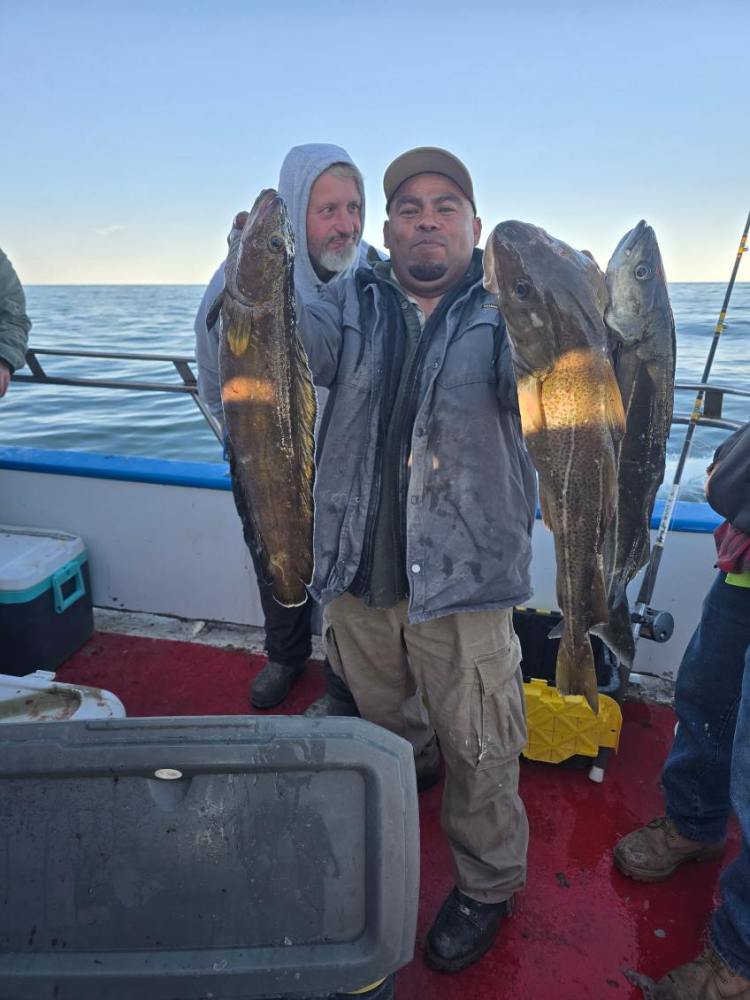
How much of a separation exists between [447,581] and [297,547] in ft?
1.75

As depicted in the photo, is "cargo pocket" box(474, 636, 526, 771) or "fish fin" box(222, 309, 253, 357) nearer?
"fish fin" box(222, 309, 253, 357)

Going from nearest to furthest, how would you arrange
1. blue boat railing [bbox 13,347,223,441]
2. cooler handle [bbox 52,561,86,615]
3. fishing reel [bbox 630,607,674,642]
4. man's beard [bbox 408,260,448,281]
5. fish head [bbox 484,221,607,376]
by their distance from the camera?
1. fish head [bbox 484,221,607,376]
2. man's beard [bbox 408,260,448,281]
3. fishing reel [bbox 630,607,674,642]
4. cooler handle [bbox 52,561,86,615]
5. blue boat railing [bbox 13,347,223,441]

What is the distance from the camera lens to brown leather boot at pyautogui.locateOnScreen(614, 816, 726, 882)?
2562 millimetres

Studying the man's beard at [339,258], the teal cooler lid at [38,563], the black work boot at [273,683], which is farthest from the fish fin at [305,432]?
the teal cooler lid at [38,563]

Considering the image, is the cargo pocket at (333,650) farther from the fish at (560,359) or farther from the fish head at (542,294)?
the fish head at (542,294)

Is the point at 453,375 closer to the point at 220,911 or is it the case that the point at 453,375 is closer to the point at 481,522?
the point at 481,522

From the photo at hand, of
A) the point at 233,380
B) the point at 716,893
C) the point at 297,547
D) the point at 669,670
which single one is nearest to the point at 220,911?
the point at 297,547

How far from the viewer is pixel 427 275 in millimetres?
2229

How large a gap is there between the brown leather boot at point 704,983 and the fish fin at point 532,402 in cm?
173

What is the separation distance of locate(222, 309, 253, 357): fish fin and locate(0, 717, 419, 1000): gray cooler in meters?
0.97

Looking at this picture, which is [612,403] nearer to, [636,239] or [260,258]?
[636,239]

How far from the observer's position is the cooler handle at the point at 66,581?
382 centimetres

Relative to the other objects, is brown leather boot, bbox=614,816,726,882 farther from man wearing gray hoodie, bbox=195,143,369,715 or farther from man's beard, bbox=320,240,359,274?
man's beard, bbox=320,240,359,274

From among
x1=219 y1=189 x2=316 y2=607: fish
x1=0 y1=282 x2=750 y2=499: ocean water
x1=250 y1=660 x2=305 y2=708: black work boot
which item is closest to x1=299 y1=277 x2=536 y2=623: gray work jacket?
x1=219 y1=189 x2=316 y2=607: fish
